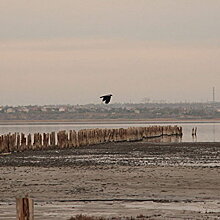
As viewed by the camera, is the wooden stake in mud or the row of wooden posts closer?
the wooden stake in mud

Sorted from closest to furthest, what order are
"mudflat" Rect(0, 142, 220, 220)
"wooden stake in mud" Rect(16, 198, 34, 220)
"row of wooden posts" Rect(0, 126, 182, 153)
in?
"wooden stake in mud" Rect(16, 198, 34, 220)
"mudflat" Rect(0, 142, 220, 220)
"row of wooden posts" Rect(0, 126, 182, 153)

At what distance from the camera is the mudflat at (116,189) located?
1769 cm

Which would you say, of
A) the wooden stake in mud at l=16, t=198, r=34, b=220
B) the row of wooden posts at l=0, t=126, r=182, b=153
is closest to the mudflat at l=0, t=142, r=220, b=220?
the wooden stake in mud at l=16, t=198, r=34, b=220

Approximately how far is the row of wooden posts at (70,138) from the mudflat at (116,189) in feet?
45.1

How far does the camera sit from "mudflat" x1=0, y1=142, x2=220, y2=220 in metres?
17.7

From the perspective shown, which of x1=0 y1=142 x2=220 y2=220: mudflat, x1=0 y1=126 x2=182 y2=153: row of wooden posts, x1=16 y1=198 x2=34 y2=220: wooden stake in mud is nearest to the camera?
x1=16 y1=198 x2=34 y2=220: wooden stake in mud

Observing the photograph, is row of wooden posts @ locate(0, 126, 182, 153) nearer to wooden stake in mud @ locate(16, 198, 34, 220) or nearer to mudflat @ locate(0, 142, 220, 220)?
mudflat @ locate(0, 142, 220, 220)

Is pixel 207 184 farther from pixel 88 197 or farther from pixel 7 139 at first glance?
pixel 7 139

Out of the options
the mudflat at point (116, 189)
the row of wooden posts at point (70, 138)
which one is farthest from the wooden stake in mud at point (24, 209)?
the row of wooden posts at point (70, 138)

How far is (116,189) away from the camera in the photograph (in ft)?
75.3

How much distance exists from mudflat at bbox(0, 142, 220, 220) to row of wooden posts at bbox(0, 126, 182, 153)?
541 inches

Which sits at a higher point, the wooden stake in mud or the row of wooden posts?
the wooden stake in mud

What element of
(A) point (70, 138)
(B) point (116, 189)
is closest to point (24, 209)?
(B) point (116, 189)

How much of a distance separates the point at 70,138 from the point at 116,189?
34722mm
